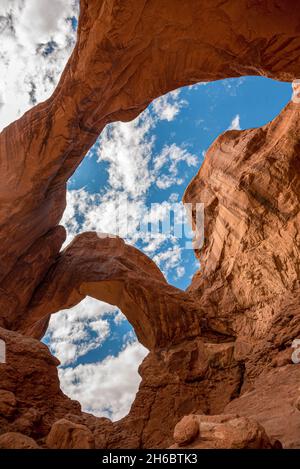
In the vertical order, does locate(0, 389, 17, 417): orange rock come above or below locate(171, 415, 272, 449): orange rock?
above

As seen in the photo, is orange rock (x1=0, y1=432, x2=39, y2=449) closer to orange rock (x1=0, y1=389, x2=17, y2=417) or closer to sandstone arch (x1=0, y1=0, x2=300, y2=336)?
orange rock (x1=0, y1=389, x2=17, y2=417)

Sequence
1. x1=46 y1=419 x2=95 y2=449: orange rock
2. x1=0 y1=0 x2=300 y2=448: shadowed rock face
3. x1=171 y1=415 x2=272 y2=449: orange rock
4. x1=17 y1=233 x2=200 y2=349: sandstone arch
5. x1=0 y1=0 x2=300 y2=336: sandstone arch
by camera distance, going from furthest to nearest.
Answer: x1=17 y1=233 x2=200 y2=349: sandstone arch
x1=0 y1=0 x2=300 y2=336: sandstone arch
x1=0 y1=0 x2=300 y2=448: shadowed rock face
x1=46 y1=419 x2=95 y2=449: orange rock
x1=171 y1=415 x2=272 y2=449: orange rock

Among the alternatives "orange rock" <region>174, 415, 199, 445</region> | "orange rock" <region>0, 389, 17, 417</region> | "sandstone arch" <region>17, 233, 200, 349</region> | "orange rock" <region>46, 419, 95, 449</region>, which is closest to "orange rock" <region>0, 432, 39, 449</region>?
"orange rock" <region>46, 419, 95, 449</region>

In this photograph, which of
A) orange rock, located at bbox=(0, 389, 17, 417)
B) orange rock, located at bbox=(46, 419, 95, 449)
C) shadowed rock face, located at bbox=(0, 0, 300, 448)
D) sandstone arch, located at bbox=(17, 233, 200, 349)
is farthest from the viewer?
sandstone arch, located at bbox=(17, 233, 200, 349)

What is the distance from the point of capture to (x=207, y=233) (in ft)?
48.1

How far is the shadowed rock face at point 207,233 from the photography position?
9078mm

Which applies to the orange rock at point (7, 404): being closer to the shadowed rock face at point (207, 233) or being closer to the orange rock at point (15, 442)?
the shadowed rock face at point (207, 233)

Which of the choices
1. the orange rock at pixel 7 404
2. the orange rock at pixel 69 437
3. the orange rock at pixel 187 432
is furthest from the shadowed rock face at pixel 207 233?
the orange rock at pixel 187 432

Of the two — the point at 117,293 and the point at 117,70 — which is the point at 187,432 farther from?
the point at 117,70

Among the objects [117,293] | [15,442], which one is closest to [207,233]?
[117,293]

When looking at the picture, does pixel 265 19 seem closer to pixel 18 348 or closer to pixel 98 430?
pixel 18 348

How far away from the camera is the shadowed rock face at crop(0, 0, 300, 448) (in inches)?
357

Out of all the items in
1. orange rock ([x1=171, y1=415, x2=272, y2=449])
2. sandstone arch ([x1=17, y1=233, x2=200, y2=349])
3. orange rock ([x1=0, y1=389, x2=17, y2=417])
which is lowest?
orange rock ([x1=171, y1=415, x2=272, y2=449])

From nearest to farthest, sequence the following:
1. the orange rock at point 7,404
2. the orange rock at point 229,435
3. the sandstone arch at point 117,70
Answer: the orange rock at point 229,435 → the orange rock at point 7,404 → the sandstone arch at point 117,70
